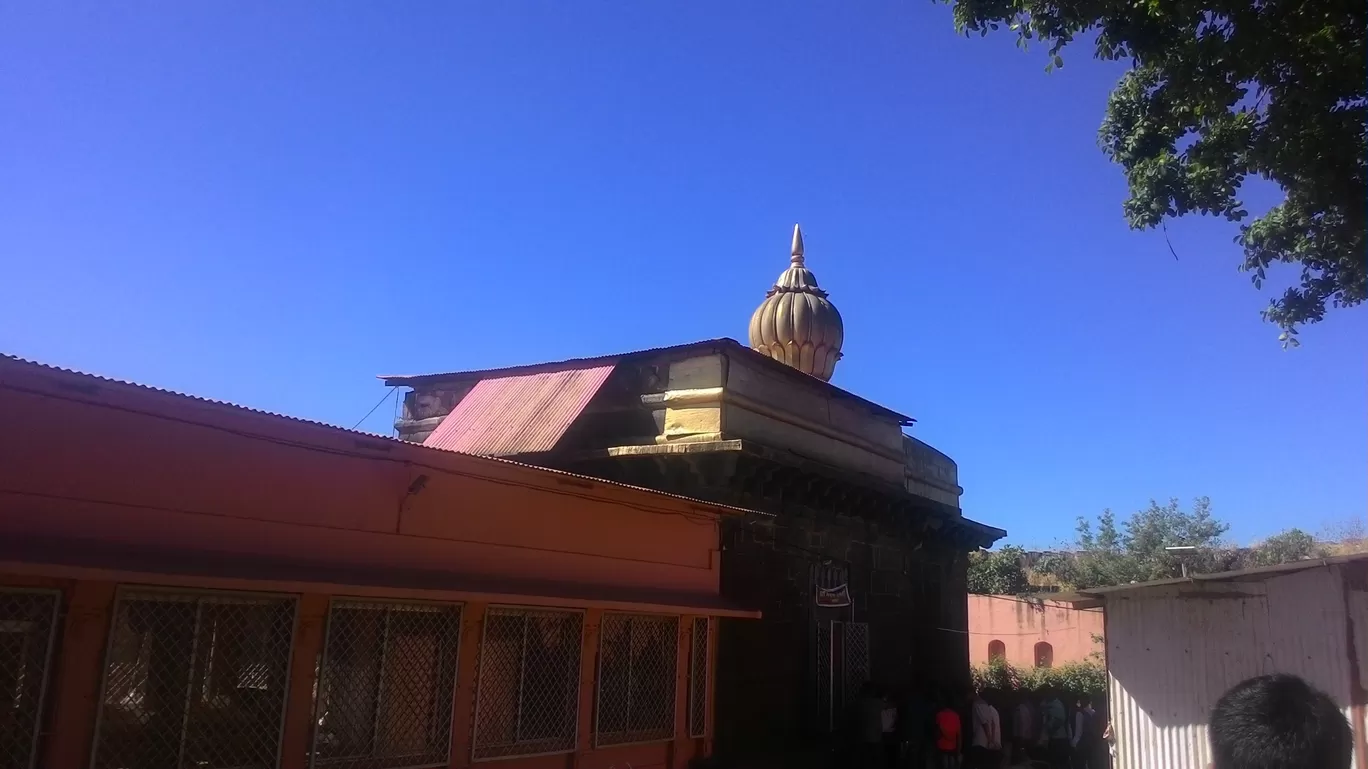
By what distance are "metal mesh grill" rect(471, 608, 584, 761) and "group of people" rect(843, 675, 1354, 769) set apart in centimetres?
495

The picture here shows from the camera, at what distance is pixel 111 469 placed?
6641mm

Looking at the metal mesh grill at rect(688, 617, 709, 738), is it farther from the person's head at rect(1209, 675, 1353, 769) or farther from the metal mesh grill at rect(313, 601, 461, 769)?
the person's head at rect(1209, 675, 1353, 769)

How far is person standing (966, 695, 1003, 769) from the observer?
1417 cm

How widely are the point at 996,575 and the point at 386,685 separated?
3102 cm

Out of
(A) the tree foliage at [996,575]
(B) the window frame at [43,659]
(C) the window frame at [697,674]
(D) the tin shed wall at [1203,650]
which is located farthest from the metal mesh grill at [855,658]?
(A) the tree foliage at [996,575]

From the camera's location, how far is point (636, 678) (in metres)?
10.4

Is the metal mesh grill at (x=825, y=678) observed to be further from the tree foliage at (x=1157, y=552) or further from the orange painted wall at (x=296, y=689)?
the tree foliage at (x=1157, y=552)

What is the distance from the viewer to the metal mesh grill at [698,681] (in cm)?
1108

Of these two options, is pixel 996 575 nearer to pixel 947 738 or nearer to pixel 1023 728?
pixel 1023 728

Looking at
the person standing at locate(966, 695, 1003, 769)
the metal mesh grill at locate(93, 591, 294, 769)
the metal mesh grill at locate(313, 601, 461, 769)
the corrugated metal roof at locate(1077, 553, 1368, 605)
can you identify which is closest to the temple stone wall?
the person standing at locate(966, 695, 1003, 769)

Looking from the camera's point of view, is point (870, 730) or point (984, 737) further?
point (984, 737)

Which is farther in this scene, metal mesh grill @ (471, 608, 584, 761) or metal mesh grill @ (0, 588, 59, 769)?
metal mesh grill @ (471, 608, 584, 761)

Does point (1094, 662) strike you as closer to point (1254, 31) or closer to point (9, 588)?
point (1254, 31)

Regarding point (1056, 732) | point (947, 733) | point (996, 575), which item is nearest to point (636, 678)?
point (947, 733)
